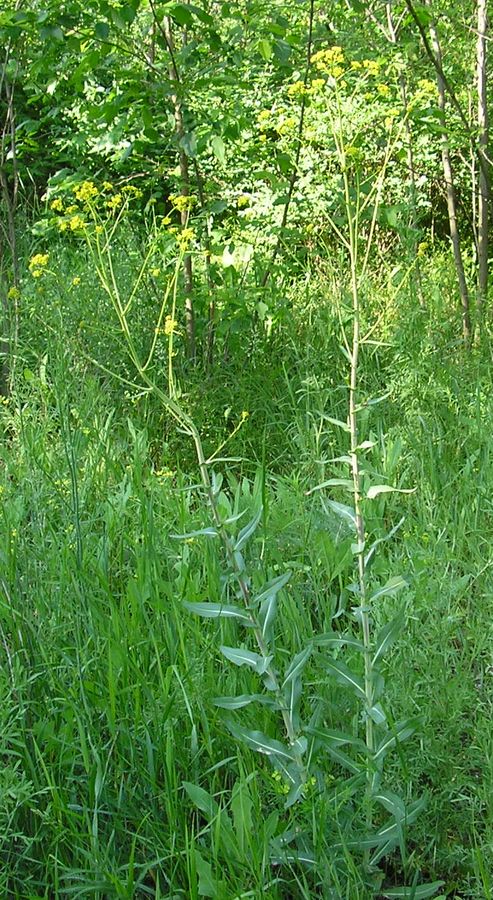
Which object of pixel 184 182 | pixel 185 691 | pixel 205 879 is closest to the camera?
pixel 205 879

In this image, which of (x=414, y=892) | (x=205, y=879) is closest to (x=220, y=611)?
(x=205, y=879)

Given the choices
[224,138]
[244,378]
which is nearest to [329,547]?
[244,378]

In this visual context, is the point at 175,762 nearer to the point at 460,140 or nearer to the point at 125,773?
the point at 125,773

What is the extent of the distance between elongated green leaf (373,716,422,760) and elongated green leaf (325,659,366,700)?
0.09 m

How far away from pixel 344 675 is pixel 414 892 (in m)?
0.40

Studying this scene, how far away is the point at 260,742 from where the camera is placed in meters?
1.76

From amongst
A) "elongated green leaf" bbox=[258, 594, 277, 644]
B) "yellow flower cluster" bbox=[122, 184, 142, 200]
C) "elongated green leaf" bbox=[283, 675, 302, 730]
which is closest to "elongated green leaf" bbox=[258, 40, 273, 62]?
"yellow flower cluster" bbox=[122, 184, 142, 200]

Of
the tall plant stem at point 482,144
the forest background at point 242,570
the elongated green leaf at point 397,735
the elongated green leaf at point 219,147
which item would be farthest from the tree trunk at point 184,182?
the elongated green leaf at point 397,735

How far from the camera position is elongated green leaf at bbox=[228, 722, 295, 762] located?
175 centimetres

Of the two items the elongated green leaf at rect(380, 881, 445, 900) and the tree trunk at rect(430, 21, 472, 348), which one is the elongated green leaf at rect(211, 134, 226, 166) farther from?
the elongated green leaf at rect(380, 881, 445, 900)

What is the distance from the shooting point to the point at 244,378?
4.01 meters

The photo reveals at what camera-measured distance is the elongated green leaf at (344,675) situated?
1.79 m

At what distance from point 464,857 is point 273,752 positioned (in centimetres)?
41

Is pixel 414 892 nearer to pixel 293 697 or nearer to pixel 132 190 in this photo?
pixel 293 697
